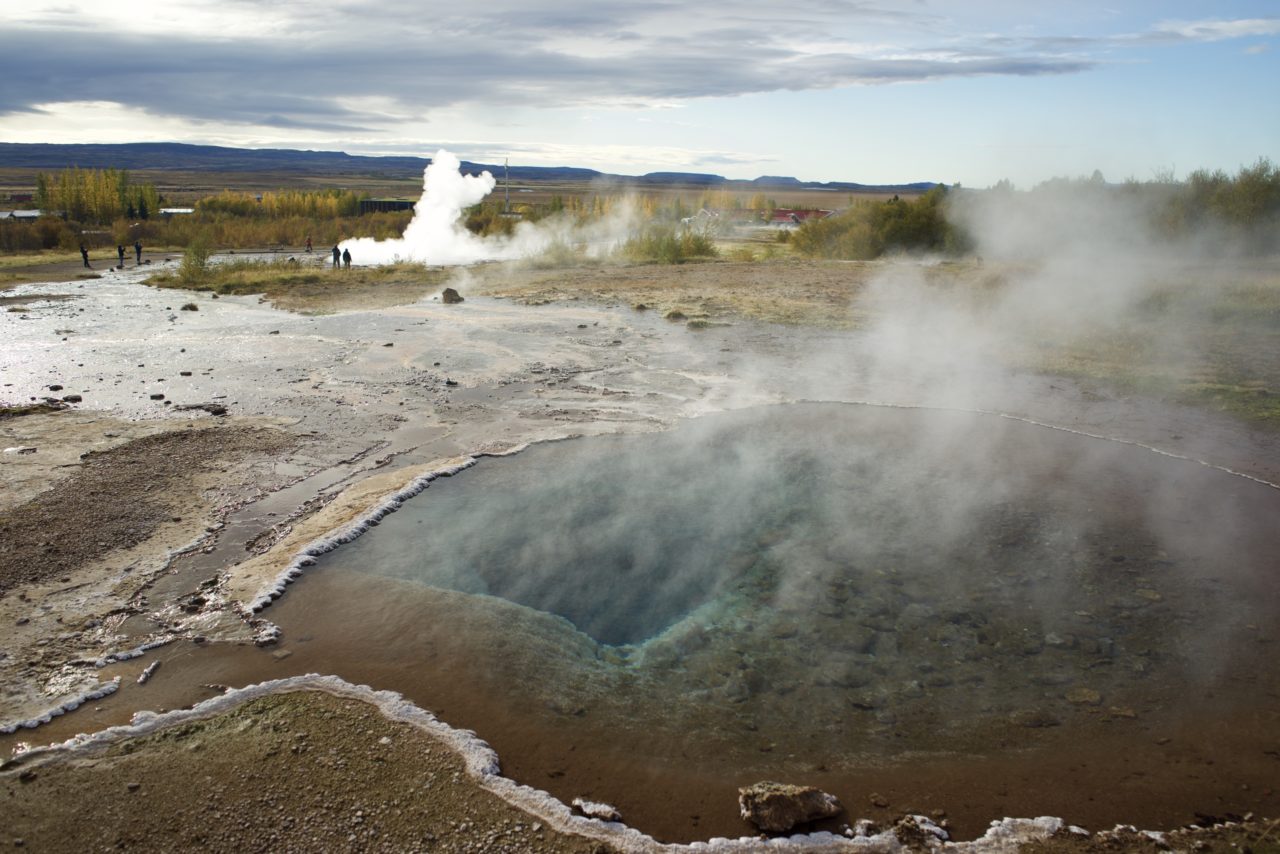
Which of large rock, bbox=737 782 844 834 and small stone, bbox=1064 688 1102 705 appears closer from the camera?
large rock, bbox=737 782 844 834

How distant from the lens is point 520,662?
16.8 ft

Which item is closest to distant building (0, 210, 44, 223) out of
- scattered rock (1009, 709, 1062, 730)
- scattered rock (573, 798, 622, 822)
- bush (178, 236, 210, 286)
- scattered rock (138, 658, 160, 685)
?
bush (178, 236, 210, 286)

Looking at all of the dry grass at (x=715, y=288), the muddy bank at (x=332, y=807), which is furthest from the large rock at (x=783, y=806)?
the dry grass at (x=715, y=288)

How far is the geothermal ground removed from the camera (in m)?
3.97

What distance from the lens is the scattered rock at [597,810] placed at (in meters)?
3.89

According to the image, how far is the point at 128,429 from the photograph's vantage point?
31.5 ft

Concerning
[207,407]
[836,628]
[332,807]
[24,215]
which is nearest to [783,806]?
[836,628]

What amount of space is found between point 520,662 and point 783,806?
6.15ft

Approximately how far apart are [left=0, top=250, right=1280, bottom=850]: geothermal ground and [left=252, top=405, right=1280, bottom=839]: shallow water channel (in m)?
0.02

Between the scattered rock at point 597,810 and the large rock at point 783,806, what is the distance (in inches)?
22.9

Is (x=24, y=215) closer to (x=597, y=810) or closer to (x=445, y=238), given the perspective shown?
(x=445, y=238)

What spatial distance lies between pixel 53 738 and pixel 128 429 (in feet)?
19.9

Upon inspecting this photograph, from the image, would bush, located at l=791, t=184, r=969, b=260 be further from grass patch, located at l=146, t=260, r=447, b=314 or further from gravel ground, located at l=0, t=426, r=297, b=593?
gravel ground, located at l=0, t=426, r=297, b=593

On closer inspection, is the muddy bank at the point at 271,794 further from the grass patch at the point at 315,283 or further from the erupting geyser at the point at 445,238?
the erupting geyser at the point at 445,238
